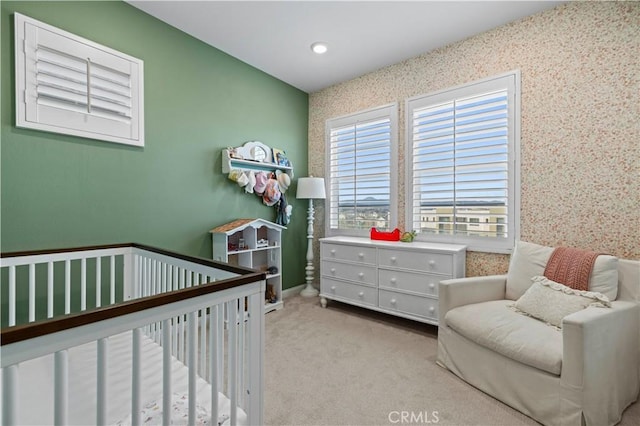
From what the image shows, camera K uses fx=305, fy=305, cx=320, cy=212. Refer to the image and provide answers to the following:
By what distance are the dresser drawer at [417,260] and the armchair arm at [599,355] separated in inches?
40.0

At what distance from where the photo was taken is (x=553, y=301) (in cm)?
178

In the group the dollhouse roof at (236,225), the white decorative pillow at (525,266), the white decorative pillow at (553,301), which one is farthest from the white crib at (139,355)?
the white decorative pillow at (525,266)

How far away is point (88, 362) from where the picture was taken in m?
1.34

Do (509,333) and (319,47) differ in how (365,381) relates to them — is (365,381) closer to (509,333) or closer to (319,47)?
(509,333)

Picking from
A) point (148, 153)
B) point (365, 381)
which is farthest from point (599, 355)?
point (148, 153)

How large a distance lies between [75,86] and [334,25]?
1963 mm

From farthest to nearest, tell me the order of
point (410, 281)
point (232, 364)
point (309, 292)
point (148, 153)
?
point (309, 292) → point (410, 281) → point (148, 153) → point (232, 364)

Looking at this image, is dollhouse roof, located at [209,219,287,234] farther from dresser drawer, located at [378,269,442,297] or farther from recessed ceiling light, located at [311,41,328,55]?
recessed ceiling light, located at [311,41,328,55]

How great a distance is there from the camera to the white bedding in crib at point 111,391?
1.01 m

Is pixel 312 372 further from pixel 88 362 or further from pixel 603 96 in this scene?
pixel 603 96

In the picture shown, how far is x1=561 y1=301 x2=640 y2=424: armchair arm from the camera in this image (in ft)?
4.54

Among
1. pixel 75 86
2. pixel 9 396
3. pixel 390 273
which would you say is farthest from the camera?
pixel 390 273

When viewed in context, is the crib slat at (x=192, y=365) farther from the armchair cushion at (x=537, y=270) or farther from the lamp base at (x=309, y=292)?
the lamp base at (x=309, y=292)

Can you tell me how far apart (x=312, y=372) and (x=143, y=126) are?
86.8 inches
